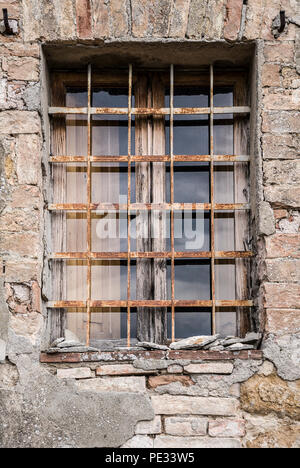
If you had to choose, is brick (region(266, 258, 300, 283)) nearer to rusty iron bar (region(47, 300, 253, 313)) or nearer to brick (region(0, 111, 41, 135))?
rusty iron bar (region(47, 300, 253, 313))

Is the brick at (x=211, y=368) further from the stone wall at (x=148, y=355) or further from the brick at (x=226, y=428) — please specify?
the brick at (x=226, y=428)

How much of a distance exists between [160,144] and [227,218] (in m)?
0.59

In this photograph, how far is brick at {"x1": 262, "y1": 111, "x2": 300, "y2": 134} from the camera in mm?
2898

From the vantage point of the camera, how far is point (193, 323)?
2.98 metres

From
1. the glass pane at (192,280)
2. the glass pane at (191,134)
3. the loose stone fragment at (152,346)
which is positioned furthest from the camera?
the glass pane at (191,134)

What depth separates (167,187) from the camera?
10.2ft

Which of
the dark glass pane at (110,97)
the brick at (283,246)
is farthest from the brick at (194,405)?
the dark glass pane at (110,97)

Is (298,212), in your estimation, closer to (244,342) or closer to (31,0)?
(244,342)

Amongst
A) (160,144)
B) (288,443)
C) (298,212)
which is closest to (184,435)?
(288,443)

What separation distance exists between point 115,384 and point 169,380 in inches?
11.2

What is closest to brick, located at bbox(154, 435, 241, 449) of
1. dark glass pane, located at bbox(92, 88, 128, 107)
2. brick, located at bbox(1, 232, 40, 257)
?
brick, located at bbox(1, 232, 40, 257)

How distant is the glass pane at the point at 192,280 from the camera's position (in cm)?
302

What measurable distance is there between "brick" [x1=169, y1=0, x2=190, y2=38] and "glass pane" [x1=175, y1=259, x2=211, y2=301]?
50.5 inches

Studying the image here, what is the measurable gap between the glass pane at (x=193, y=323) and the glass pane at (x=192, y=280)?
3.4 inches
